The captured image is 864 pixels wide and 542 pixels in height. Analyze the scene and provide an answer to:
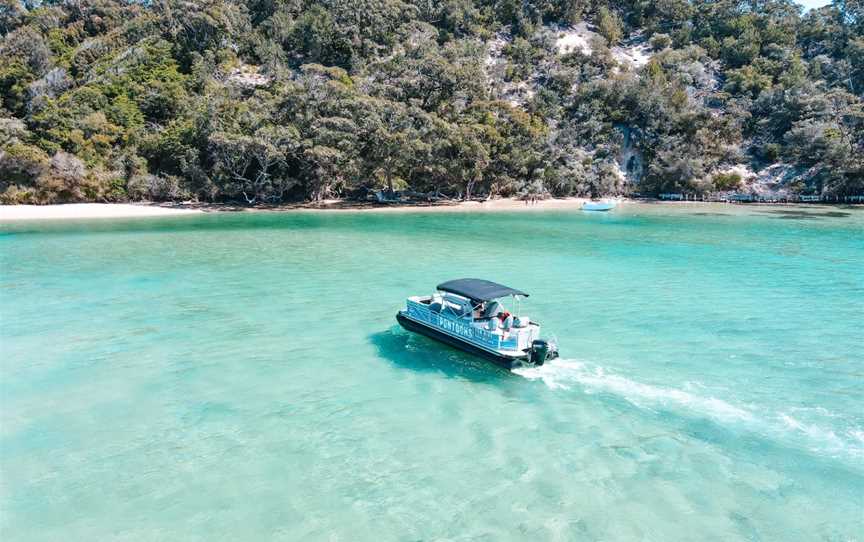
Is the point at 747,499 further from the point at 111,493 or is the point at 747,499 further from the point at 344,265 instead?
the point at 344,265

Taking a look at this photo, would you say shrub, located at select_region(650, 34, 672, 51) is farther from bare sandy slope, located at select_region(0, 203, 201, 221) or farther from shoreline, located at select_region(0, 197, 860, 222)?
bare sandy slope, located at select_region(0, 203, 201, 221)

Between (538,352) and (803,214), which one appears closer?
(538,352)

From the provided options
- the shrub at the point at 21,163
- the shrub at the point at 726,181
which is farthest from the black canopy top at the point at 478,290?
the shrub at the point at 726,181

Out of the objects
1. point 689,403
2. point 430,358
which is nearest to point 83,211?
point 430,358

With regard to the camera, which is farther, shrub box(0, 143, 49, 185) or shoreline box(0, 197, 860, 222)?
shrub box(0, 143, 49, 185)

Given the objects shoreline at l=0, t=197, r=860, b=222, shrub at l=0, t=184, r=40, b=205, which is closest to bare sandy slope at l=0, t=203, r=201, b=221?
shoreline at l=0, t=197, r=860, b=222

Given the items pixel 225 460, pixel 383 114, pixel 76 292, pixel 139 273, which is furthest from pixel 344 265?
pixel 383 114

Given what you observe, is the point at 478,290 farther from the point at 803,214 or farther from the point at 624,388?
the point at 803,214
